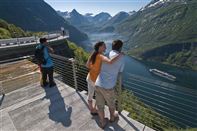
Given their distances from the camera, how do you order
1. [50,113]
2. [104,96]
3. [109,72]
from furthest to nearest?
1. [50,113]
2. [104,96]
3. [109,72]

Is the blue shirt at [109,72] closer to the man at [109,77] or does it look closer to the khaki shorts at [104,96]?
the man at [109,77]

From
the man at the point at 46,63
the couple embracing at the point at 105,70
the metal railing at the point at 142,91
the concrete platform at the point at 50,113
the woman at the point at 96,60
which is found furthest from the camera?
the man at the point at 46,63

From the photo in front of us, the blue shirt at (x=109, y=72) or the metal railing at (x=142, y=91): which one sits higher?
the blue shirt at (x=109, y=72)

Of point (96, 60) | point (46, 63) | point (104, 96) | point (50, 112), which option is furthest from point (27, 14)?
point (104, 96)

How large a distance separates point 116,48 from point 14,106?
12.8 feet

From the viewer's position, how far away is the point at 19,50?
1775 cm

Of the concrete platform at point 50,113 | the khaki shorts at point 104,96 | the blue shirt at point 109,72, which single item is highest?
the blue shirt at point 109,72

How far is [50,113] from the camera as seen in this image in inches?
224

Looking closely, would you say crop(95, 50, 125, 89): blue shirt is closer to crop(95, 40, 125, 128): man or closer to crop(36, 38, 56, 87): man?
crop(95, 40, 125, 128): man

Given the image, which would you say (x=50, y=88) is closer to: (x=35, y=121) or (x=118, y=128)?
(x=35, y=121)

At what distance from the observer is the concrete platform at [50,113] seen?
196 inches

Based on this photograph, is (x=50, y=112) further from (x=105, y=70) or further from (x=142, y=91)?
(x=142, y=91)

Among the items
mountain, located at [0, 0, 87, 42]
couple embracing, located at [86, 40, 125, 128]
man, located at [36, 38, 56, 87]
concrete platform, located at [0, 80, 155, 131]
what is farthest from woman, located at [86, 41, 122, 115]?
mountain, located at [0, 0, 87, 42]

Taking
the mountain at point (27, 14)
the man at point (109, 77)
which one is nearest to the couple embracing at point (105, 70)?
the man at point (109, 77)
